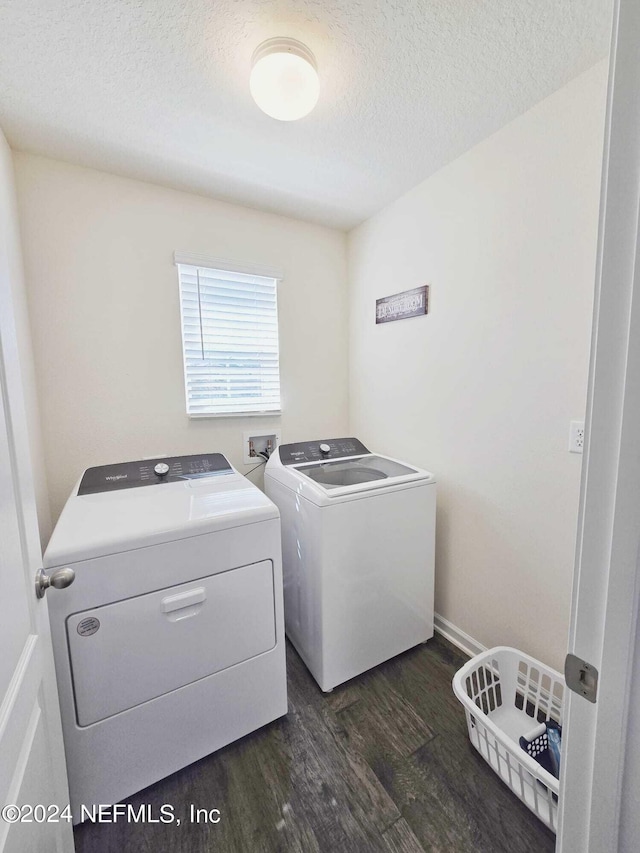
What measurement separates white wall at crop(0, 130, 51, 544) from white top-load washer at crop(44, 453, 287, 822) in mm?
262

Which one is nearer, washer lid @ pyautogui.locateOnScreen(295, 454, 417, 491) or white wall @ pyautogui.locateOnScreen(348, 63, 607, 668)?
white wall @ pyautogui.locateOnScreen(348, 63, 607, 668)

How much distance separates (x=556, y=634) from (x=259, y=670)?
118 cm

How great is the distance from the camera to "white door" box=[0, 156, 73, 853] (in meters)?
0.56

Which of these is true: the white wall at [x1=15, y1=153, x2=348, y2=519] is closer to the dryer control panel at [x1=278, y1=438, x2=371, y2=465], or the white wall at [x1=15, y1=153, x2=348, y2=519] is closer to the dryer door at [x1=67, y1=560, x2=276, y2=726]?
the dryer control panel at [x1=278, y1=438, x2=371, y2=465]

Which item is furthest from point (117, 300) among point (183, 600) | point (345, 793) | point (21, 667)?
point (345, 793)

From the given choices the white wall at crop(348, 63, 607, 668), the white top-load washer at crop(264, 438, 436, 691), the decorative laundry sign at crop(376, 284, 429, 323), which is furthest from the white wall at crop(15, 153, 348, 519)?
the white wall at crop(348, 63, 607, 668)

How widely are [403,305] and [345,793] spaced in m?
2.12

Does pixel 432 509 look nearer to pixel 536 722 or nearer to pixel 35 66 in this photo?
pixel 536 722

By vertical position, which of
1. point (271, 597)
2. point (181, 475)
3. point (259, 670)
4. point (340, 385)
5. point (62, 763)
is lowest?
point (259, 670)

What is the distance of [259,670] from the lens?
128 centimetres

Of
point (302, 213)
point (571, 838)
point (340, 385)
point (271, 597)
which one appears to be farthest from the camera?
point (340, 385)

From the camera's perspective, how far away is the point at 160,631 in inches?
43.1

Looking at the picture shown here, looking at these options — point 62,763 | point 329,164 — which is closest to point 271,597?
point 62,763

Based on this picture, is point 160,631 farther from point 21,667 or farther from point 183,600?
point 21,667
